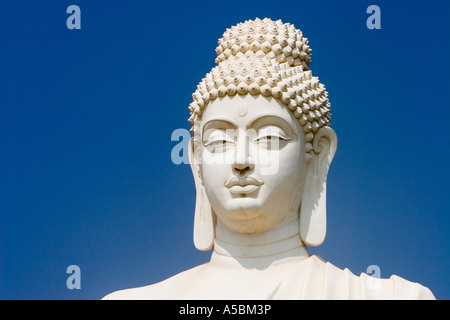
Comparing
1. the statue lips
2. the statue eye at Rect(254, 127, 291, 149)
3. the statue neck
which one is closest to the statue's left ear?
the statue neck

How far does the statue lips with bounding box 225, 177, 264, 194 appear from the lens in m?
12.4

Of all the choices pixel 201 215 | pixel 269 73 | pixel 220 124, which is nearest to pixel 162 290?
pixel 201 215

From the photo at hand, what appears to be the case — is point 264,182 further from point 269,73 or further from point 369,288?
point 369,288

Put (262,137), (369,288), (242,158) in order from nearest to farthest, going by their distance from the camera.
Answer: (369,288) → (242,158) → (262,137)

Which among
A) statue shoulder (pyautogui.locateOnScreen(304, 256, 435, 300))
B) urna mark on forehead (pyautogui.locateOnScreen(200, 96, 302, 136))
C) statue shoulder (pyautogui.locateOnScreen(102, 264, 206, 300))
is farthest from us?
statue shoulder (pyautogui.locateOnScreen(102, 264, 206, 300))

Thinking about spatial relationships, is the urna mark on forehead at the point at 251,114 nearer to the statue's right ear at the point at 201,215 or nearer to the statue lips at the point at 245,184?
the statue lips at the point at 245,184

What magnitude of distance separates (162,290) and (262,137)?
220 centimetres

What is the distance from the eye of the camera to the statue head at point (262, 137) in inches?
492

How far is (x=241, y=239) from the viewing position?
12797mm

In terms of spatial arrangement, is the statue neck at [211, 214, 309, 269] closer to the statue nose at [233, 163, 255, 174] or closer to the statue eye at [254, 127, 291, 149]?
the statue nose at [233, 163, 255, 174]

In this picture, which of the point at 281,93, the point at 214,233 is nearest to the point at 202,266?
the point at 214,233

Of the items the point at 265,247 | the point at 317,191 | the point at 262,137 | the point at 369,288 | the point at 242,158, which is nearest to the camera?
the point at 369,288

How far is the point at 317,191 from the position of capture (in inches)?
517

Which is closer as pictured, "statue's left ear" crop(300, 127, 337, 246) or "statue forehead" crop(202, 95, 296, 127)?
"statue forehead" crop(202, 95, 296, 127)
